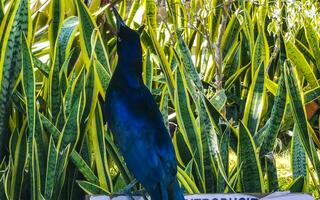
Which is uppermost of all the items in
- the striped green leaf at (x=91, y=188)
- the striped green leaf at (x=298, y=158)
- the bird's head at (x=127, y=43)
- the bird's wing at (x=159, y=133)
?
the bird's head at (x=127, y=43)

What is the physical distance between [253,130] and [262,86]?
0.14 meters

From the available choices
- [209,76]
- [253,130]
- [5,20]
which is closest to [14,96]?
[5,20]

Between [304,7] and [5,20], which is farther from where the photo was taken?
[304,7]

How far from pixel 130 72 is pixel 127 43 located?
0.07 metres

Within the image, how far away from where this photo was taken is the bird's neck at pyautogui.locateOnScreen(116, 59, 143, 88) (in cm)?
140

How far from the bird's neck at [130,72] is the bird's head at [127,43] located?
12mm

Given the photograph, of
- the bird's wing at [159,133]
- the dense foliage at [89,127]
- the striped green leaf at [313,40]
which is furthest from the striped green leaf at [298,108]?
the striped green leaf at [313,40]

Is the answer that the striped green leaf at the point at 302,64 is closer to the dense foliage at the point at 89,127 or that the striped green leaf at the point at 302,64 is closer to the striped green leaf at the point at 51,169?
the dense foliage at the point at 89,127

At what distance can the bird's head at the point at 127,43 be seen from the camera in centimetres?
136

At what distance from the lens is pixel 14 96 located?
1.92 meters

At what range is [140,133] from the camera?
1406 mm

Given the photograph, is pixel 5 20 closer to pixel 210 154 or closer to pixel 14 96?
pixel 14 96

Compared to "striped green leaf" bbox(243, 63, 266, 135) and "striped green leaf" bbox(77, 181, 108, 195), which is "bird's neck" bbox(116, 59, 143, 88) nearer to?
"striped green leaf" bbox(77, 181, 108, 195)

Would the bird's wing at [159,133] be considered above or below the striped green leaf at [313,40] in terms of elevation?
above
